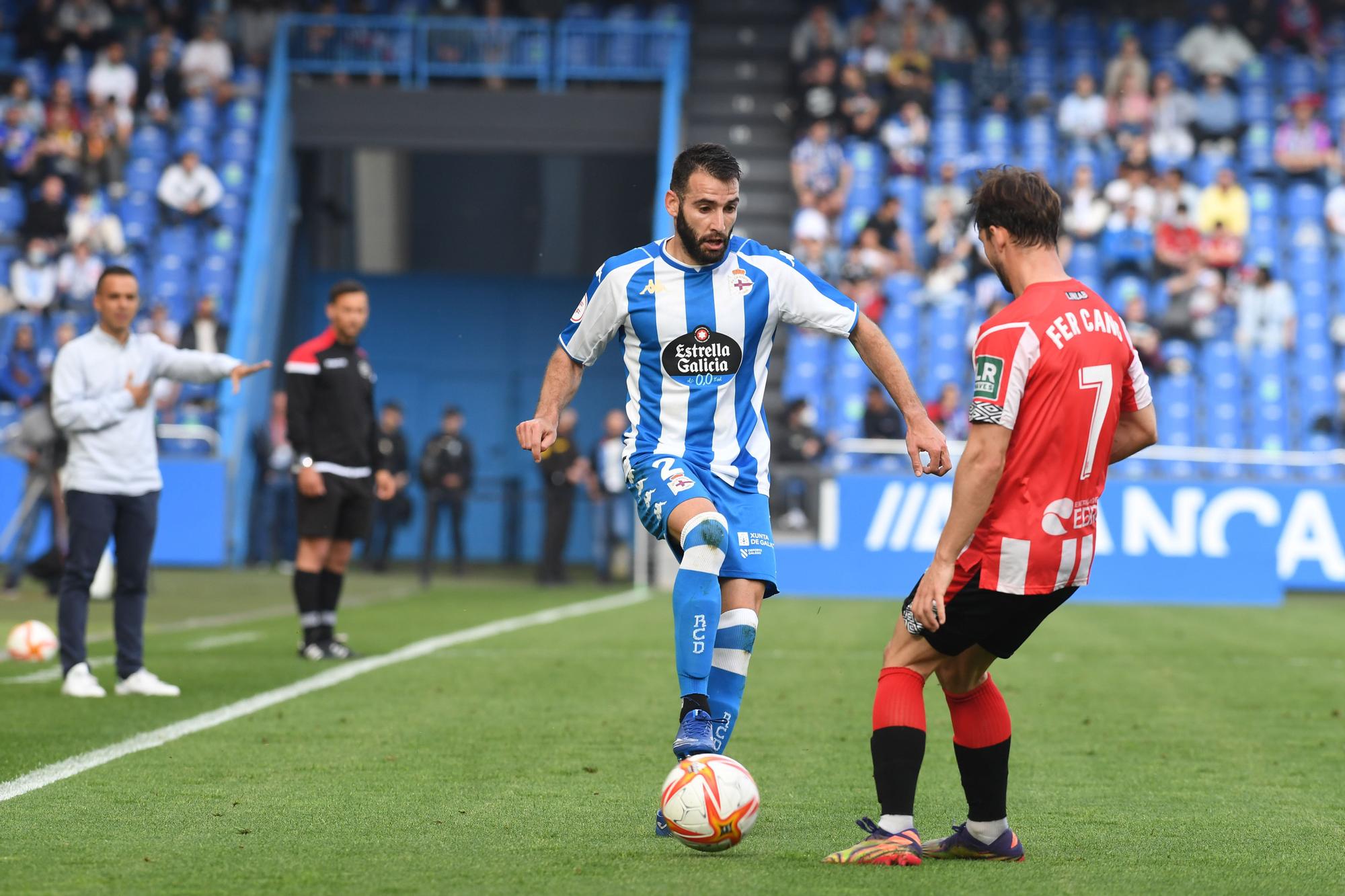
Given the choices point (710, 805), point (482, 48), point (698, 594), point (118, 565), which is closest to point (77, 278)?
point (482, 48)

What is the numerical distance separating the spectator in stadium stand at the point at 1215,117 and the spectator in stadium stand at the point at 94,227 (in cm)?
1479

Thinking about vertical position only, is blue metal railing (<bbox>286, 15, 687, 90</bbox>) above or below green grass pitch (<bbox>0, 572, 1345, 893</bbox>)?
above

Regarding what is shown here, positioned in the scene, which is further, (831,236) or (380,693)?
(831,236)

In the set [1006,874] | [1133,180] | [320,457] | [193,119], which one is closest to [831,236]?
[1133,180]

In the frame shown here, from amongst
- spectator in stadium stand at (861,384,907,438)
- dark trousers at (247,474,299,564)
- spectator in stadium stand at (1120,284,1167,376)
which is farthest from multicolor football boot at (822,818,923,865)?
dark trousers at (247,474,299,564)

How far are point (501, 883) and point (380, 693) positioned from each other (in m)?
4.59

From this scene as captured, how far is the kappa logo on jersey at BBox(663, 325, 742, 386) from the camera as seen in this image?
5.45 meters

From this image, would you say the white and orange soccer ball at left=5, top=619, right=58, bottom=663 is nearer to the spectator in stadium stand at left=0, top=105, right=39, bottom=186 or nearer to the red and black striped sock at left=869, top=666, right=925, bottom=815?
the red and black striped sock at left=869, top=666, right=925, bottom=815

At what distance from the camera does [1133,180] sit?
22.2 meters

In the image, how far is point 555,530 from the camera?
783 inches

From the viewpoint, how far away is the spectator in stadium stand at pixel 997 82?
78.4 ft

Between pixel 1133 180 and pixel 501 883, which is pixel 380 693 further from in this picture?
pixel 1133 180

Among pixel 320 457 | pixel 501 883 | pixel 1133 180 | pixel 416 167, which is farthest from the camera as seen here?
pixel 416 167

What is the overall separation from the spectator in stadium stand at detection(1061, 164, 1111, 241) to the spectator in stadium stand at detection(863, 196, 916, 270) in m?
2.12
